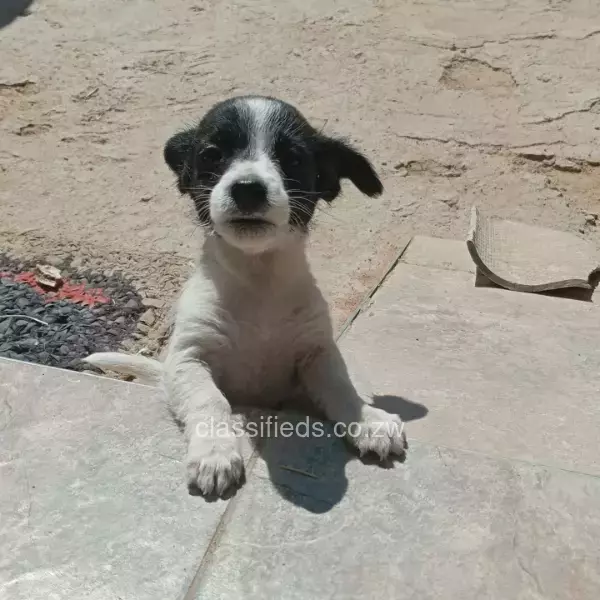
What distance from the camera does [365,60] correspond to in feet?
21.4

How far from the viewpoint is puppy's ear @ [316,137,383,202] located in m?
2.86

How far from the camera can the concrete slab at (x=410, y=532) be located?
1.82 metres

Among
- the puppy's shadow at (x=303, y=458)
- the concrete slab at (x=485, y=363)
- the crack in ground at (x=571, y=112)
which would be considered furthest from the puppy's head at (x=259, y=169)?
the crack in ground at (x=571, y=112)

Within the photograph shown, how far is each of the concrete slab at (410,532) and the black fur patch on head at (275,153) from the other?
0.95 meters

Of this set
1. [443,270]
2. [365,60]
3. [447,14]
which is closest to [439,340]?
[443,270]

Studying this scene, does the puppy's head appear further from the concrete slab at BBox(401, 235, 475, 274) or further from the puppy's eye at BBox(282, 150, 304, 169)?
the concrete slab at BBox(401, 235, 475, 274)

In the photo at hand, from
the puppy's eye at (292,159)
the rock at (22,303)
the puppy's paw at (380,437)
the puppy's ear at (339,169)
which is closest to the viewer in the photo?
the puppy's paw at (380,437)

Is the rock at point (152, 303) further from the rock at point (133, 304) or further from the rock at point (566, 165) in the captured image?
the rock at point (566, 165)

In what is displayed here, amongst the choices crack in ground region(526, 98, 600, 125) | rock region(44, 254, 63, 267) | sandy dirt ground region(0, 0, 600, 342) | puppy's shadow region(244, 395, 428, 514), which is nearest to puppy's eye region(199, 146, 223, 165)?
puppy's shadow region(244, 395, 428, 514)

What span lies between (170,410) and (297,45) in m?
5.06

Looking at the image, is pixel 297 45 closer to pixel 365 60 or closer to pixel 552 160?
pixel 365 60

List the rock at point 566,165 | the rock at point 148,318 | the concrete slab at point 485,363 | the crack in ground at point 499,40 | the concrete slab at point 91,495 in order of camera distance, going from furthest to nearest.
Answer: the crack in ground at point 499,40 → the rock at point 566,165 → the rock at point 148,318 → the concrete slab at point 485,363 → the concrete slab at point 91,495

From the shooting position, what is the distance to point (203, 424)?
2.26 metres

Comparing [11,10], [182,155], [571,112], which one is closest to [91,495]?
[182,155]
